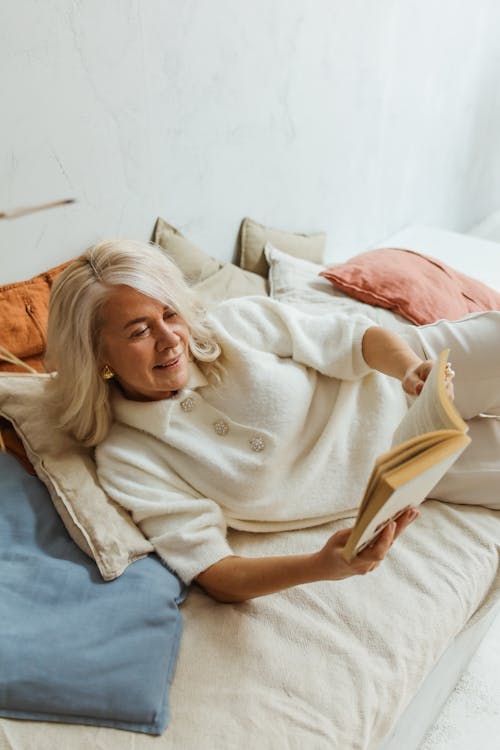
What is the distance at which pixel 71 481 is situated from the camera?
1225 millimetres

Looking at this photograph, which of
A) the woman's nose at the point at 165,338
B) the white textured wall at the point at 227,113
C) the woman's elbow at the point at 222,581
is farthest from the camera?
the white textured wall at the point at 227,113

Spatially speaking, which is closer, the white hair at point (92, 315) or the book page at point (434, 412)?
the book page at point (434, 412)

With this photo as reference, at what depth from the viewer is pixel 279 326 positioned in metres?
1.42

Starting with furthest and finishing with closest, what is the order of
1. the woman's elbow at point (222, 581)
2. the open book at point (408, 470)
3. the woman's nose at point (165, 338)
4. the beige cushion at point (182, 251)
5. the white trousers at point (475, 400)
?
the beige cushion at point (182, 251), the white trousers at point (475, 400), the woman's nose at point (165, 338), the woman's elbow at point (222, 581), the open book at point (408, 470)

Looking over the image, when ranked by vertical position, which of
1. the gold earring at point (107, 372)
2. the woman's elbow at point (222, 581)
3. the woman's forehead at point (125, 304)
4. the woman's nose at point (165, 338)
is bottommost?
the woman's elbow at point (222, 581)

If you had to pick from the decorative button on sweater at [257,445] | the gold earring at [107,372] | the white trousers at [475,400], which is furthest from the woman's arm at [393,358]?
the gold earring at [107,372]

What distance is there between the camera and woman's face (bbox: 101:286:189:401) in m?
1.19

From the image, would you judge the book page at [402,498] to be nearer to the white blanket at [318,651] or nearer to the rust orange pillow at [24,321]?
the white blanket at [318,651]

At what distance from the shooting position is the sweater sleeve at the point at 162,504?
1.15 m

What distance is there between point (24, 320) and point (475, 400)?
0.95 metres

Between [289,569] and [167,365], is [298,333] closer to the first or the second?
[167,365]

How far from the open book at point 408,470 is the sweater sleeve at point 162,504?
1.10 ft

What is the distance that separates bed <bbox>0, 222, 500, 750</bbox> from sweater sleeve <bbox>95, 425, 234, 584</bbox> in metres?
0.05

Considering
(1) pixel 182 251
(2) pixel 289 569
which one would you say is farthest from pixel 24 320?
(2) pixel 289 569
